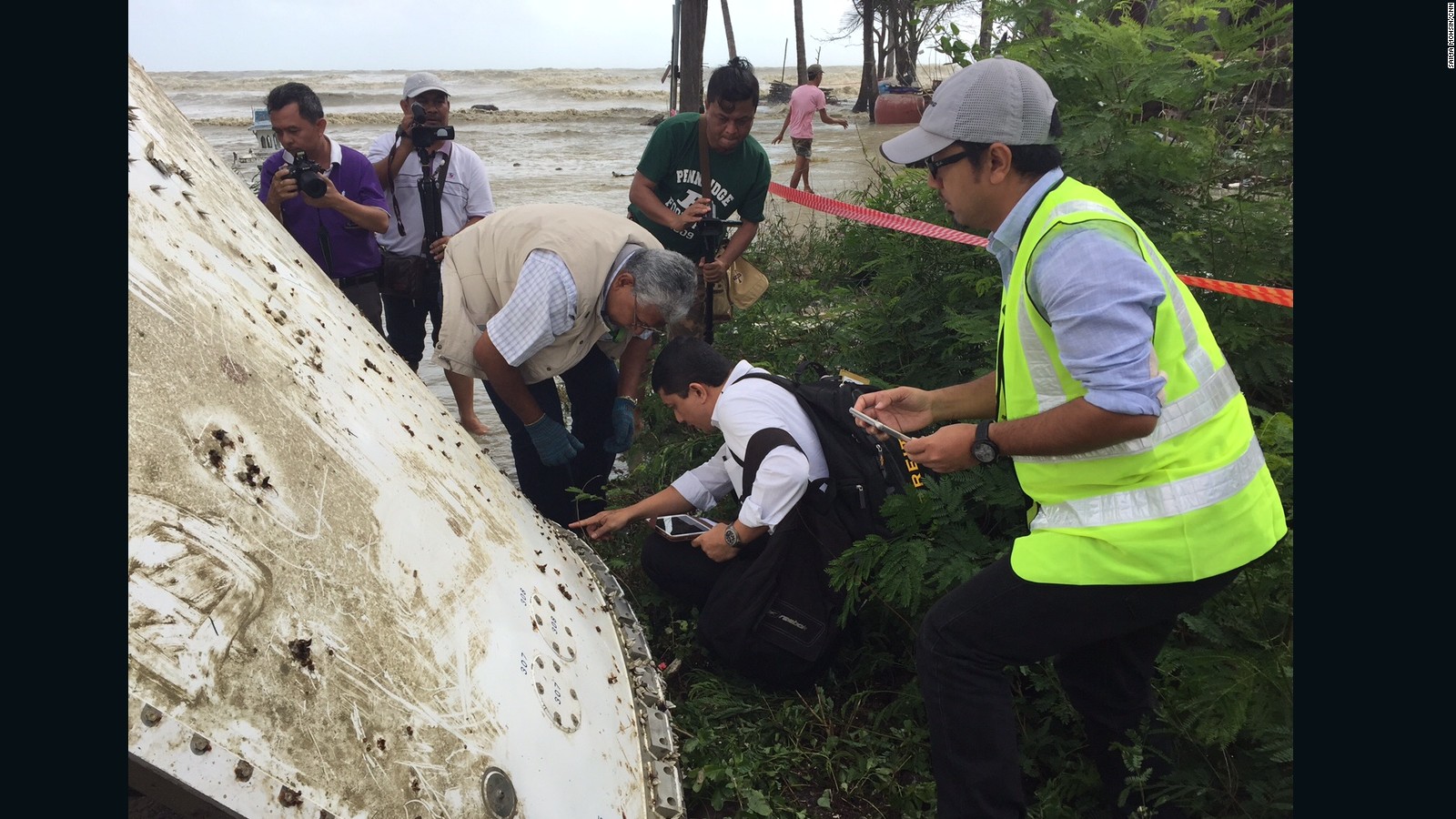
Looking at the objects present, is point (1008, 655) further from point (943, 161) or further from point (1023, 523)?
point (1023, 523)

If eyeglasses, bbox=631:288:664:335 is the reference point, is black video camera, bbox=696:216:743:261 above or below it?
above

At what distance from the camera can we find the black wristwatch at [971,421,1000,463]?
1.95 meters

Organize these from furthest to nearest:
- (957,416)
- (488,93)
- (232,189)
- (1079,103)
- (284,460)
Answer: (488,93) → (1079,103) → (232,189) → (957,416) → (284,460)

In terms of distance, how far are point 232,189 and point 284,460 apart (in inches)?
49.9

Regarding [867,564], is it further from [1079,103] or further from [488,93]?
[488,93]

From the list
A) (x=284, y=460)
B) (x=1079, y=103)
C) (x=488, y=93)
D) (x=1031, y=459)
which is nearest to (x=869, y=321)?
(x=1079, y=103)

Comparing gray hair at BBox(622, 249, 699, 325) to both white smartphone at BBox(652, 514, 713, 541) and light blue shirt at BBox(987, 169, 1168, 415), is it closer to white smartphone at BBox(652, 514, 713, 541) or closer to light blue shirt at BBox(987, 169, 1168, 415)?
white smartphone at BBox(652, 514, 713, 541)

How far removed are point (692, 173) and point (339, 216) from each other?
5.29ft

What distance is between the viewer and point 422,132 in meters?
4.75

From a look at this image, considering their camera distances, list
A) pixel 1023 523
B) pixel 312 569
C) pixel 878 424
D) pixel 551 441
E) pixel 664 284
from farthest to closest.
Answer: pixel 551 441
pixel 664 284
pixel 1023 523
pixel 878 424
pixel 312 569

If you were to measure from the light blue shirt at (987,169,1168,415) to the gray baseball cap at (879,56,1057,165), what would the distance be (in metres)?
0.26

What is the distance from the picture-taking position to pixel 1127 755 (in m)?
2.17

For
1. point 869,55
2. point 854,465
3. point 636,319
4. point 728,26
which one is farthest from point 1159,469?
point 728,26

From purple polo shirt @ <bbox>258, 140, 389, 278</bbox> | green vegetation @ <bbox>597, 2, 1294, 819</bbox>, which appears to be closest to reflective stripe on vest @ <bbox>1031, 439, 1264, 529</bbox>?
green vegetation @ <bbox>597, 2, 1294, 819</bbox>
